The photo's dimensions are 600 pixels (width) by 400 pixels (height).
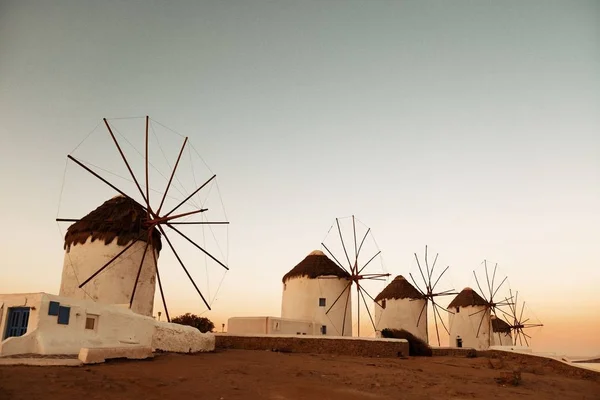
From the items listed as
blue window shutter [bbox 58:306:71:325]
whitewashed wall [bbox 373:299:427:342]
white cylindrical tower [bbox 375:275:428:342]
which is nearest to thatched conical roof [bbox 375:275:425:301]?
white cylindrical tower [bbox 375:275:428:342]

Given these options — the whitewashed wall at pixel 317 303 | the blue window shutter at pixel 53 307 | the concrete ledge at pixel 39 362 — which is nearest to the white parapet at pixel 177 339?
the blue window shutter at pixel 53 307

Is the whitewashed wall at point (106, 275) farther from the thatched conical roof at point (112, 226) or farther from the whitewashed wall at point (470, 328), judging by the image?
the whitewashed wall at point (470, 328)

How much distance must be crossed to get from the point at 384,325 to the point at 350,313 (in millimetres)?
9353

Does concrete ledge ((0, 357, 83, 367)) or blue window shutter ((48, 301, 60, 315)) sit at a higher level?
blue window shutter ((48, 301, 60, 315))

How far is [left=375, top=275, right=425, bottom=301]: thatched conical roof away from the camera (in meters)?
40.5

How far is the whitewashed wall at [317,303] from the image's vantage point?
31.6 meters

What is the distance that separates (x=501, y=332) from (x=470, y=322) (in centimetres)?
889

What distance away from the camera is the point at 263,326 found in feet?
89.5

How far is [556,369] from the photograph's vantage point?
19000 millimetres

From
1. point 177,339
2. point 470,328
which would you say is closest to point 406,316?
point 470,328

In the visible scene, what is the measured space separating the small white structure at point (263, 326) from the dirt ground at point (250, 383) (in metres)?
12.4

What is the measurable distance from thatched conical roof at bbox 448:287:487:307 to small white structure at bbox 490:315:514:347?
5.73 m

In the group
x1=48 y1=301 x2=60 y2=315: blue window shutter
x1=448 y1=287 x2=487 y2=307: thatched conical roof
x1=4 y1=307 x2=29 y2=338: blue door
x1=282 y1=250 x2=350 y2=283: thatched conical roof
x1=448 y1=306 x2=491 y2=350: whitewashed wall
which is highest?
x1=282 y1=250 x2=350 y2=283: thatched conical roof

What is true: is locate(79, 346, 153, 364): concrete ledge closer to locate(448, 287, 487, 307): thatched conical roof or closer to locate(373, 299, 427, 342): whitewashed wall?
locate(373, 299, 427, 342): whitewashed wall
